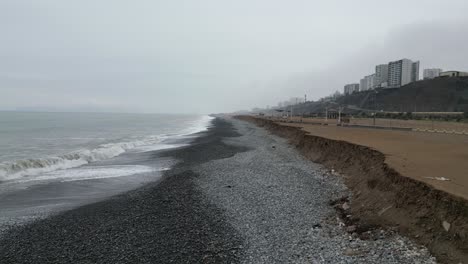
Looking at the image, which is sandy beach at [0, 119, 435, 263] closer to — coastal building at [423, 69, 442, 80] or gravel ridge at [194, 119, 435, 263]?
gravel ridge at [194, 119, 435, 263]

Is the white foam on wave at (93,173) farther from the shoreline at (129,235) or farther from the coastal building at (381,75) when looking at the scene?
the coastal building at (381,75)

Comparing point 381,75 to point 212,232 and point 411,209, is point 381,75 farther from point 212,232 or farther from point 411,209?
point 212,232

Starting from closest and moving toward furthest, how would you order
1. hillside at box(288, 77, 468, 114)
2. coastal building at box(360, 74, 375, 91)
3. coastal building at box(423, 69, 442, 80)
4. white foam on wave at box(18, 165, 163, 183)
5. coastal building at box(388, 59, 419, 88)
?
white foam on wave at box(18, 165, 163, 183), hillside at box(288, 77, 468, 114), coastal building at box(388, 59, 419, 88), coastal building at box(423, 69, 442, 80), coastal building at box(360, 74, 375, 91)

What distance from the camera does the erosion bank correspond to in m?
5.63

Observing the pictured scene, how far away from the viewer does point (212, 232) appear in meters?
7.68

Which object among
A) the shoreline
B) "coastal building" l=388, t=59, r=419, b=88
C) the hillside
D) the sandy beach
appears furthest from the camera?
"coastal building" l=388, t=59, r=419, b=88

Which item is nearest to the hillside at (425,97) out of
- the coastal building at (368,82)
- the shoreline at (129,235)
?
the coastal building at (368,82)

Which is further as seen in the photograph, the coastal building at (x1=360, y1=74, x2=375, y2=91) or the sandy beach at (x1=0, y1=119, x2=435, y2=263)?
the coastal building at (x1=360, y1=74, x2=375, y2=91)

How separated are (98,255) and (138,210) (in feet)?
10.4

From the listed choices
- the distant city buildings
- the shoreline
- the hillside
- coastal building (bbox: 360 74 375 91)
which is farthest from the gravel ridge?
coastal building (bbox: 360 74 375 91)

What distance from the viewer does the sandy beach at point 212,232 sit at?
6.30 metres

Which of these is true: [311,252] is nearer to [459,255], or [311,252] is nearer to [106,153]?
[459,255]

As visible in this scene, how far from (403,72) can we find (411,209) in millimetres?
176616

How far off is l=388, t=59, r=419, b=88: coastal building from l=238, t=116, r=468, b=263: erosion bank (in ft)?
550
